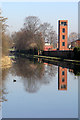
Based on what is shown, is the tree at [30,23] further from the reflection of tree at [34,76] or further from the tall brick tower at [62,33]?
the reflection of tree at [34,76]

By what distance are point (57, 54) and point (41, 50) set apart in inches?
635

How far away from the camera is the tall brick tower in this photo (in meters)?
86.8

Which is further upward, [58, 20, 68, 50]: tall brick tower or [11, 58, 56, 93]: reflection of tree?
[58, 20, 68, 50]: tall brick tower

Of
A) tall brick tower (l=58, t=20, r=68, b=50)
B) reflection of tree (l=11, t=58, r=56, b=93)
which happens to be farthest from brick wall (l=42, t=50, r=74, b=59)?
tall brick tower (l=58, t=20, r=68, b=50)

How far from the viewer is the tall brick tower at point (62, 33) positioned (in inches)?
3419

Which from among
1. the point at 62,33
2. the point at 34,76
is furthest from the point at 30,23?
the point at 34,76

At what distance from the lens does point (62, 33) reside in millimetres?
88812

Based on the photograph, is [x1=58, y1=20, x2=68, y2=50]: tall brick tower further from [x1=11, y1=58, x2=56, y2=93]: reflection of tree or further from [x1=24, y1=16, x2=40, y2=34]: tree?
[x1=11, y1=58, x2=56, y2=93]: reflection of tree

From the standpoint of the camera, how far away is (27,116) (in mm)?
6938

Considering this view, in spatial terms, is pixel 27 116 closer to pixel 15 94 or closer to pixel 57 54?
pixel 15 94

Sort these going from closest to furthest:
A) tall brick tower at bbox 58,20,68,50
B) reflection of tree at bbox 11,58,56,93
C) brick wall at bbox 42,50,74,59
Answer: reflection of tree at bbox 11,58,56,93
brick wall at bbox 42,50,74,59
tall brick tower at bbox 58,20,68,50

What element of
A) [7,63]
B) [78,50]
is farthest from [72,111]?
[78,50]

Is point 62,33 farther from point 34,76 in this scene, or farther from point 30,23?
point 34,76

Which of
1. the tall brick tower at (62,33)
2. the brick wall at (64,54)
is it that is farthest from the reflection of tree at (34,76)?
the tall brick tower at (62,33)
